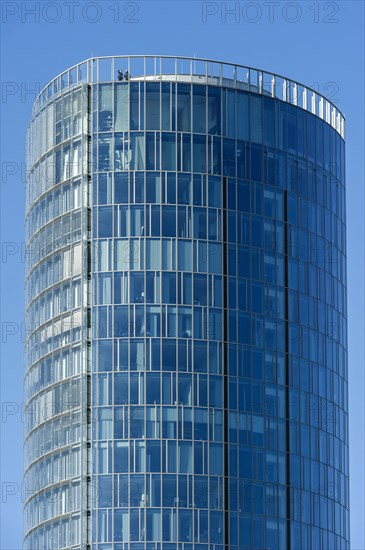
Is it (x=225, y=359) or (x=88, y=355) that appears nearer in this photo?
(x=88, y=355)

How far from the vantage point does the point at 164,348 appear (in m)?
193

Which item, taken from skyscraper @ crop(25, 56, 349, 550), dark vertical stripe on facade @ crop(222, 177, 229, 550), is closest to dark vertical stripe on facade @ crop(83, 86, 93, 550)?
skyscraper @ crop(25, 56, 349, 550)

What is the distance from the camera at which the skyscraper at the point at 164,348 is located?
19025 centimetres

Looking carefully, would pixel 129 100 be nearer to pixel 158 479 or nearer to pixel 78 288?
pixel 78 288

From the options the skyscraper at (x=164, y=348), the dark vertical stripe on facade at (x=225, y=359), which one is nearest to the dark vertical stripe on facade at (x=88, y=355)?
the skyscraper at (x=164, y=348)

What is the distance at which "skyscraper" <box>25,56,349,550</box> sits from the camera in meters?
190

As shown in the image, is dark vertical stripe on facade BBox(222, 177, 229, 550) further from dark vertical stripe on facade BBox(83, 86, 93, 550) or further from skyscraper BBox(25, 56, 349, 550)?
dark vertical stripe on facade BBox(83, 86, 93, 550)

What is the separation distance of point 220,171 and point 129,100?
36.3 ft

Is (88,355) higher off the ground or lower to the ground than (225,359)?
higher

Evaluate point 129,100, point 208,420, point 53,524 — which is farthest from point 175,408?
point 129,100

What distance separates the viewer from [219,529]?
624 feet

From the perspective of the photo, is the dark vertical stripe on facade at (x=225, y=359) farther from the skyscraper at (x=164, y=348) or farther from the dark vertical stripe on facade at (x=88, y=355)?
the dark vertical stripe on facade at (x=88, y=355)

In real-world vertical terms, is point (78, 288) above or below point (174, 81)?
below

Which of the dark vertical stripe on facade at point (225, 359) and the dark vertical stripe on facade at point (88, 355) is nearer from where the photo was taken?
the dark vertical stripe on facade at point (88, 355)
